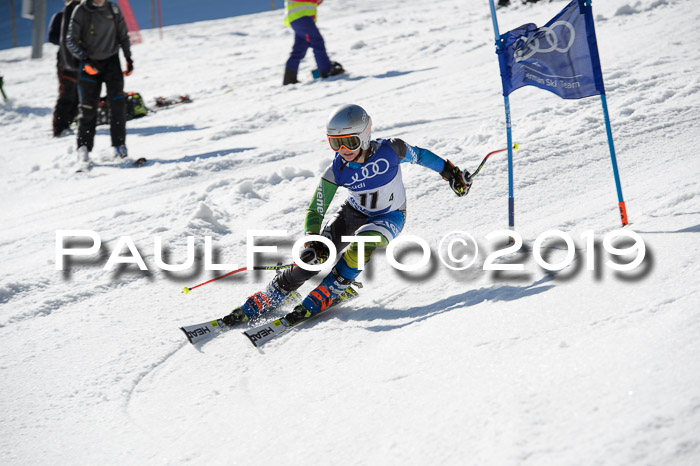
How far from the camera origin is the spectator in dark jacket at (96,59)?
7.74m

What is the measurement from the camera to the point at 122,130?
8312mm

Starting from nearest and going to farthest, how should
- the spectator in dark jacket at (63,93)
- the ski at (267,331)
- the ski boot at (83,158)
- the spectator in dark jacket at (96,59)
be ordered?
the ski at (267,331), the spectator in dark jacket at (96,59), the ski boot at (83,158), the spectator in dark jacket at (63,93)

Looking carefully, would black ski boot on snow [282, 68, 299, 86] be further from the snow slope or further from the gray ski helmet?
the gray ski helmet

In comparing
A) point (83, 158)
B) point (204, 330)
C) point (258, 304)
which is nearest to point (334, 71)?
point (83, 158)

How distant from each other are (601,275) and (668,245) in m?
0.46

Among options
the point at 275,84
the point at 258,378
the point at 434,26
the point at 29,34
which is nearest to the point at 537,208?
the point at 258,378

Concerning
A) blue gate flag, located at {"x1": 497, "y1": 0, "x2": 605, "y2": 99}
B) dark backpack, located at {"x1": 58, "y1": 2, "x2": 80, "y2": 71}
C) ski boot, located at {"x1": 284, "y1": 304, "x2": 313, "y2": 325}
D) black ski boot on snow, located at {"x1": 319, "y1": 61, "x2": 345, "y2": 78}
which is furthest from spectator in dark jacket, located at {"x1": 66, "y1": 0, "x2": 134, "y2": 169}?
blue gate flag, located at {"x1": 497, "y1": 0, "x2": 605, "y2": 99}

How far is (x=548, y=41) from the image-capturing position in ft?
13.6

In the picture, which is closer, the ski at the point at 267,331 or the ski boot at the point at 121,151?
the ski at the point at 267,331

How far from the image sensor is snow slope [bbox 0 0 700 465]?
2.55 meters

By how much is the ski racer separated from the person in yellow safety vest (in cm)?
723

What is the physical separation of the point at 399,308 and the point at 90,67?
227 inches

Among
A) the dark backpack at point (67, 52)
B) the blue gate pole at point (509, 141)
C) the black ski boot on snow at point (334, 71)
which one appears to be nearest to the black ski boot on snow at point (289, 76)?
the black ski boot on snow at point (334, 71)

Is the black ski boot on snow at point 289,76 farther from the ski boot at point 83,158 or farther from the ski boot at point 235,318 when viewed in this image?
the ski boot at point 235,318
